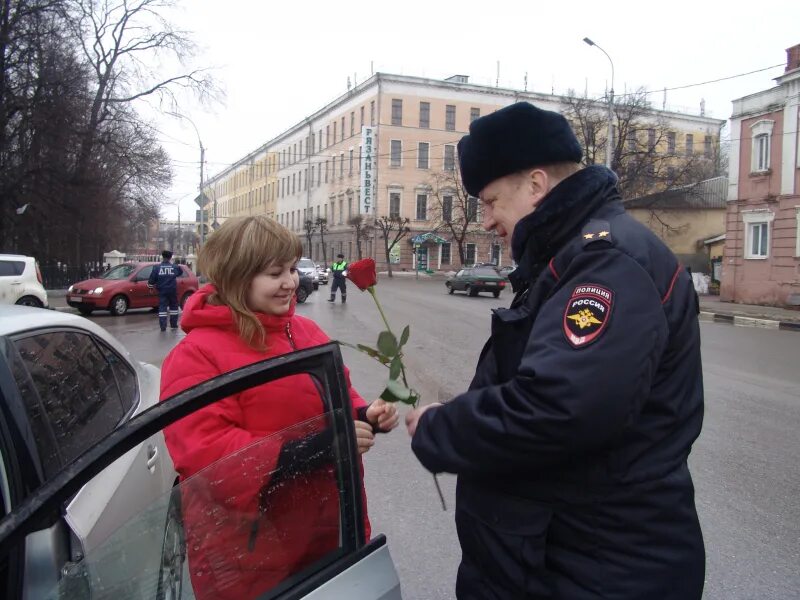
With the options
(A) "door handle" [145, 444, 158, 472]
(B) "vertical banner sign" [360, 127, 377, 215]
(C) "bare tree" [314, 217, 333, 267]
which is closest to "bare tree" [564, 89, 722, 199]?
(B) "vertical banner sign" [360, 127, 377, 215]

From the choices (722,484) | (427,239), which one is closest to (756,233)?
(722,484)

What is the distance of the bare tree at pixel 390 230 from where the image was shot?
2146 inches

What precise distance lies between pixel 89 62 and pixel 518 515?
105 ft

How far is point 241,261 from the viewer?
202 cm

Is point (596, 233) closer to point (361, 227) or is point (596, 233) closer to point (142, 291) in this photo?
point (142, 291)

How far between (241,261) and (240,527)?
0.89 meters

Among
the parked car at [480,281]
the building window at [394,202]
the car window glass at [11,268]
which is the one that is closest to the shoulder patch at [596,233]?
the car window glass at [11,268]

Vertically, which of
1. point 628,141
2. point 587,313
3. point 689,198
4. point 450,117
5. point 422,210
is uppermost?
point 450,117

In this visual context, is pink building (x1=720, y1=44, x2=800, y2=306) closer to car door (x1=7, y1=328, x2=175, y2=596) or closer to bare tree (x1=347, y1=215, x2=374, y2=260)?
car door (x1=7, y1=328, x2=175, y2=596)

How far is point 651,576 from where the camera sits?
1.35 meters

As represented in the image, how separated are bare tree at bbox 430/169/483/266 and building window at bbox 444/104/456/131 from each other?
4529 mm

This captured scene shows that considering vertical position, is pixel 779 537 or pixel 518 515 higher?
pixel 518 515

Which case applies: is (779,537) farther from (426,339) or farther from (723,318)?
(723,318)

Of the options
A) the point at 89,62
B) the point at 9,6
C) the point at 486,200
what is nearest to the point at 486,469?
the point at 486,200
